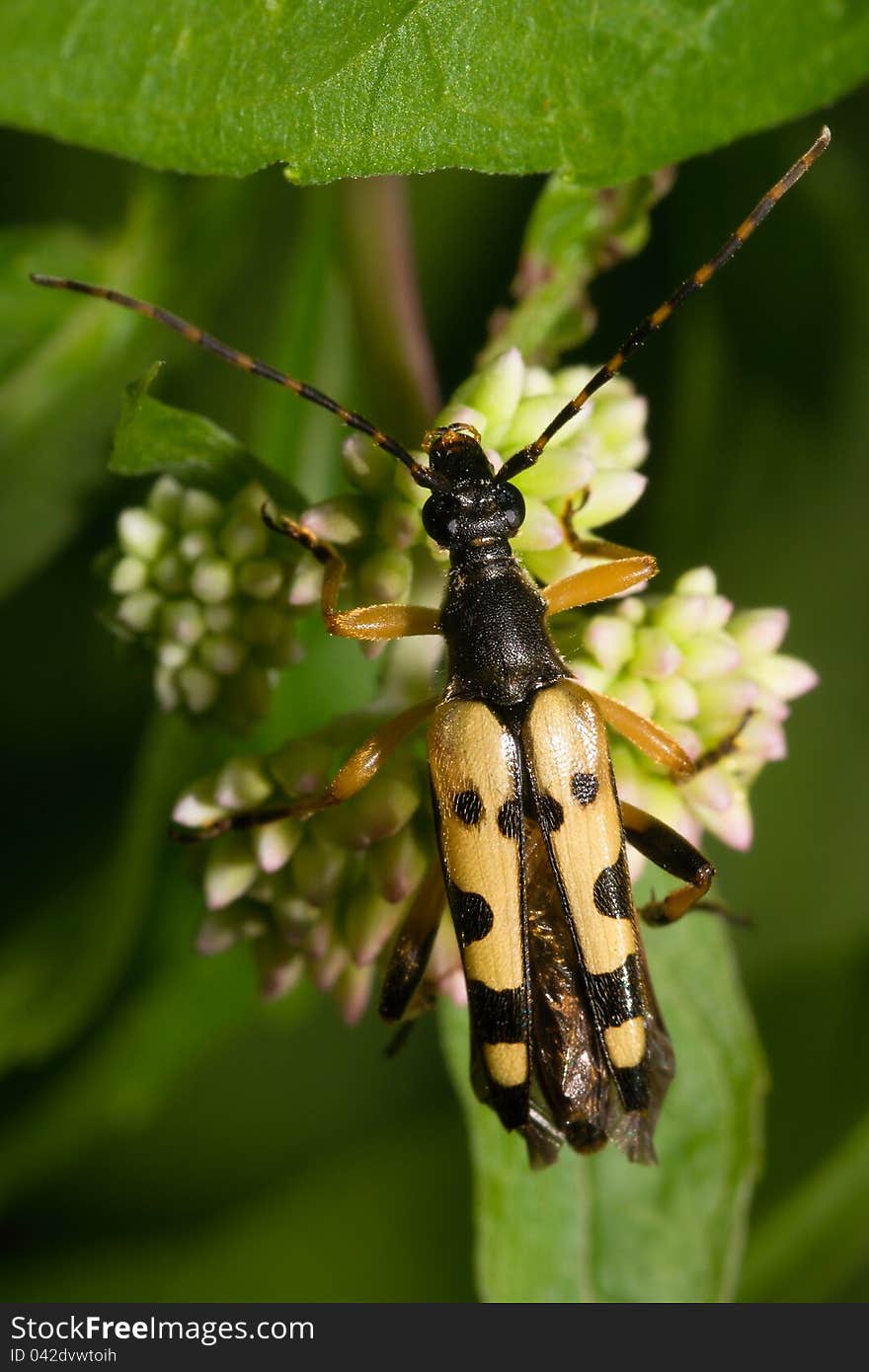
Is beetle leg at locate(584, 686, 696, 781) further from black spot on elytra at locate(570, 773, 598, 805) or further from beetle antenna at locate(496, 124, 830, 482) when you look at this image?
beetle antenna at locate(496, 124, 830, 482)

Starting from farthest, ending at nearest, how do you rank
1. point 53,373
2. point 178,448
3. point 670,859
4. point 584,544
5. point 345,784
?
point 53,373 → point 584,544 → point 670,859 → point 345,784 → point 178,448

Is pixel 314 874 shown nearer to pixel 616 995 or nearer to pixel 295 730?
pixel 616 995

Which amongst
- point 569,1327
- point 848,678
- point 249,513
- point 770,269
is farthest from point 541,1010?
point 770,269

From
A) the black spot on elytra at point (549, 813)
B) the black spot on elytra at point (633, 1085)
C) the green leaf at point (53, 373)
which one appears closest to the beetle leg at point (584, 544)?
the black spot on elytra at point (549, 813)

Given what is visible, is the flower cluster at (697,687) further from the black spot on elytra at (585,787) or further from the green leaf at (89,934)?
the green leaf at (89,934)

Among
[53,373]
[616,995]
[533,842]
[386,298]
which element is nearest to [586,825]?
[533,842]
